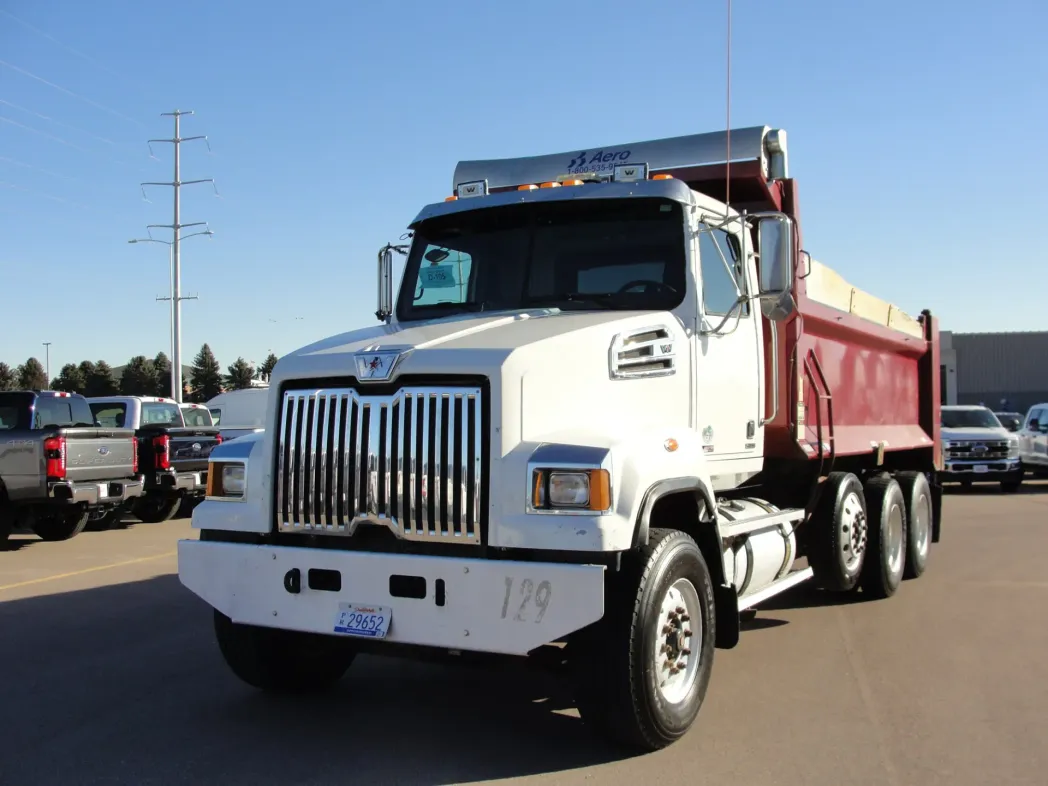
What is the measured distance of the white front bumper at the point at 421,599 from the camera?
435cm

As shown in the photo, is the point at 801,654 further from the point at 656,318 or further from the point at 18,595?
the point at 18,595

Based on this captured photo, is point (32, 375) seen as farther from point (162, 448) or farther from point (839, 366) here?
point (839, 366)

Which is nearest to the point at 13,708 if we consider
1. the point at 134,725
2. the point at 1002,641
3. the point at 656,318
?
the point at 134,725

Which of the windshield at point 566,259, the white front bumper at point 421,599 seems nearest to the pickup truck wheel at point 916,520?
the windshield at point 566,259

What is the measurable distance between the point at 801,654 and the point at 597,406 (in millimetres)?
2943

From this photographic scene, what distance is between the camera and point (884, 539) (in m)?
8.93

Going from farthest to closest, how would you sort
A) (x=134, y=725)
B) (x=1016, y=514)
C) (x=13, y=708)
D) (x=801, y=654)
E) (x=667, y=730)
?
1. (x=1016, y=514)
2. (x=801, y=654)
3. (x=13, y=708)
4. (x=134, y=725)
5. (x=667, y=730)

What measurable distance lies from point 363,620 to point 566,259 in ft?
8.39

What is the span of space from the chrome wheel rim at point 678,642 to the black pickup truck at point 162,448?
38.7ft

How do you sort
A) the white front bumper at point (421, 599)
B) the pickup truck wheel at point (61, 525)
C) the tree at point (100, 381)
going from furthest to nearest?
the tree at point (100, 381) → the pickup truck wheel at point (61, 525) → the white front bumper at point (421, 599)

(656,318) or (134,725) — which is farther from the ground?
(656,318)

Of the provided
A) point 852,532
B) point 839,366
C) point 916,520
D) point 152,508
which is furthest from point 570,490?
point 152,508

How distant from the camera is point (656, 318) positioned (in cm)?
564

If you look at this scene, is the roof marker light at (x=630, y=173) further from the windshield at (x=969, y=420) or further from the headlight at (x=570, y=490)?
the windshield at (x=969, y=420)
